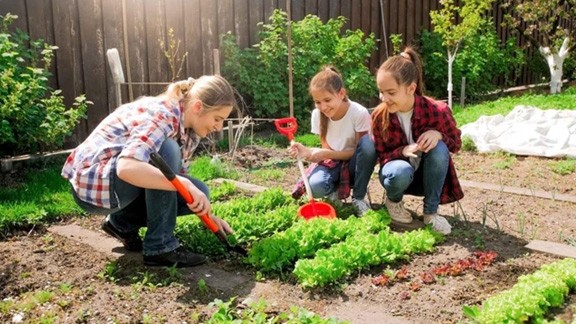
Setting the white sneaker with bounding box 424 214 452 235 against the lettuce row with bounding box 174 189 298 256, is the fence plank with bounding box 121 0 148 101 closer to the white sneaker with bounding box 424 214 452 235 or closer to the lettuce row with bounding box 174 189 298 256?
the lettuce row with bounding box 174 189 298 256

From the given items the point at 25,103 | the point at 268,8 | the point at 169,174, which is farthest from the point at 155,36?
the point at 169,174

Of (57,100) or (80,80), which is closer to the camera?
(57,100)

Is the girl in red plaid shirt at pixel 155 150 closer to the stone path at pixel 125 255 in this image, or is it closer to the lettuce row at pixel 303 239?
the stone path at pixel 125 255

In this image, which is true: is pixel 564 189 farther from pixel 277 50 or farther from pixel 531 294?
pixel 277 50

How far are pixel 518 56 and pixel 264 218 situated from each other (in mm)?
10261

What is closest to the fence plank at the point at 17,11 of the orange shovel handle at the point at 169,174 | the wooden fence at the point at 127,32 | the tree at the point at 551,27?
the wooden fence at the point at 127,32

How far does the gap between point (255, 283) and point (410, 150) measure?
1.29 metres

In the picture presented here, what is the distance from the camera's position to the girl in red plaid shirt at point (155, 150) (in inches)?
111

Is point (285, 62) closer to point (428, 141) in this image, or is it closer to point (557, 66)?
point (428, 141)

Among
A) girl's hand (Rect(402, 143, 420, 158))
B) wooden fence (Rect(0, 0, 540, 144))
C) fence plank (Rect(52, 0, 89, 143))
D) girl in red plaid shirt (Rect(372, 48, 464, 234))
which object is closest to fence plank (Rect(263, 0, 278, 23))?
wooden fence (Rect(0, 0, 540, 144))

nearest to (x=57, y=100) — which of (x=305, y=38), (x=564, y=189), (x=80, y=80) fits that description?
(x=80, y=80)

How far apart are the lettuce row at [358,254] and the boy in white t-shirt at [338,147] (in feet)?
2.01

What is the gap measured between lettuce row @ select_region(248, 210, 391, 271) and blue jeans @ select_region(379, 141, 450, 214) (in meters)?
0.22

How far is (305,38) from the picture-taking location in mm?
7996
